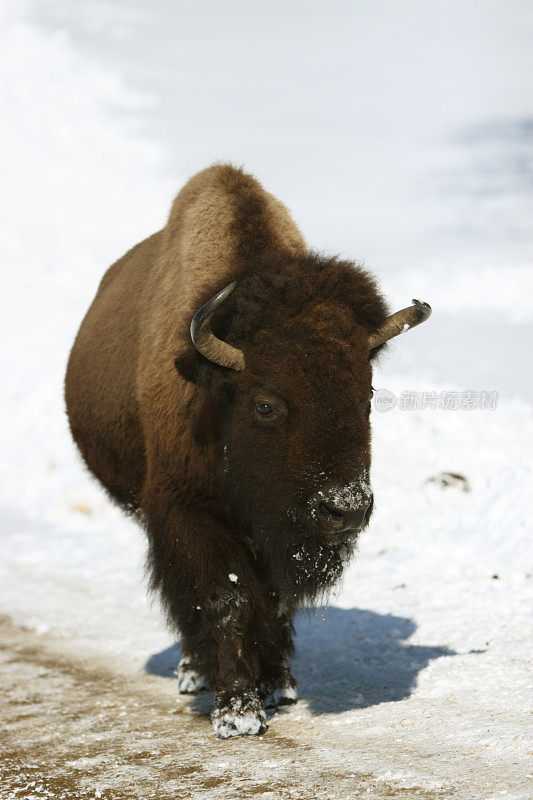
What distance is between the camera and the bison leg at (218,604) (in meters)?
4.75

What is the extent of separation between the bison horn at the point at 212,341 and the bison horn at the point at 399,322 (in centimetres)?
82

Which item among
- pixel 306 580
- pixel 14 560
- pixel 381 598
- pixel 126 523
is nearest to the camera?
pixel 306 580

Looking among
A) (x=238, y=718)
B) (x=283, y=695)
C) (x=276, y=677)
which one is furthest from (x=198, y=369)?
(x=283, y=695)

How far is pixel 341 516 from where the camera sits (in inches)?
163

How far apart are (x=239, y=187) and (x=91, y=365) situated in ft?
7.34

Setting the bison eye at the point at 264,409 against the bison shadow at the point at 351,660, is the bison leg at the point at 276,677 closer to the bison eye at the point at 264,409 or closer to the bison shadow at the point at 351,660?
the bison shadow at the point at 351,660

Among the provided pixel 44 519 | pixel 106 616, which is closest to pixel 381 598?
pixel 106 616

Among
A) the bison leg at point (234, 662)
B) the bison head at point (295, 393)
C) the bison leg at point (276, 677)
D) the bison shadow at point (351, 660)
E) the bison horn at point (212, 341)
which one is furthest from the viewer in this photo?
the bison shadow at point (351, 660)

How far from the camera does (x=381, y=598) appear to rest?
7.87m

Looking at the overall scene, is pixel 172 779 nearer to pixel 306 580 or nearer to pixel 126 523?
pixel 306 580

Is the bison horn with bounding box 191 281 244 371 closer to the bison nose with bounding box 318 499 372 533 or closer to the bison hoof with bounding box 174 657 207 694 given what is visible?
the bison nose with bounding box 318 499 372 533

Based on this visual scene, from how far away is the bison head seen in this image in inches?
165

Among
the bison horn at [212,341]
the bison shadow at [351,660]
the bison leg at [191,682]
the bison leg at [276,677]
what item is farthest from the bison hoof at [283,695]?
the bison horn at [212,341]

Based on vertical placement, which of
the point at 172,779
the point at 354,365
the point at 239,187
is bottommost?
the point at 172,779
